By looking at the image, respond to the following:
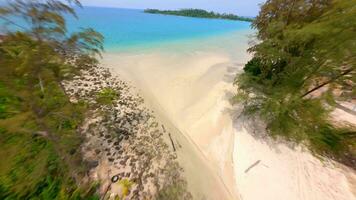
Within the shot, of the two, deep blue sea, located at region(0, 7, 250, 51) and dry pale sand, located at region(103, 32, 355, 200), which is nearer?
dry pale sand, located at region(103, 32, 355, 200)

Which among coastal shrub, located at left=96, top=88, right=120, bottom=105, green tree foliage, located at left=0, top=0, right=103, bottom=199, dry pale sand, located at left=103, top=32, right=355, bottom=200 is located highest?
green tree foliage, located at left=0, top=0, right=103, bottom=199

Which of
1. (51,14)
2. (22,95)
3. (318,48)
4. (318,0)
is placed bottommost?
(318,48)

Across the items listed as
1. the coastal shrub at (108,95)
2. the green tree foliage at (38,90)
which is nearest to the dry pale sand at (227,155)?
the coastal shrub at (108,95)

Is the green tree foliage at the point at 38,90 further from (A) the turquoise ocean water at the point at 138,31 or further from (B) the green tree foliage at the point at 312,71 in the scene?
(B) the green tree foliage at the point at 312,71

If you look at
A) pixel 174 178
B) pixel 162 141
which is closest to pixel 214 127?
pixel 162 141

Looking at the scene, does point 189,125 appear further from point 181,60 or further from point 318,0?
point 181,60

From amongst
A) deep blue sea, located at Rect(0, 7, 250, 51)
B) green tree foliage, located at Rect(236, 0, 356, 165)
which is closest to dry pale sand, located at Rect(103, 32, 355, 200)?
green tree foliage, located at Rect(236, 0, 356, 165)

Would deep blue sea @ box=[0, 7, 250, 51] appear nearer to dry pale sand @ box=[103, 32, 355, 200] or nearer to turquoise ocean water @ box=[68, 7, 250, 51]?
turquoise ocean water @ box=[68, 7, 250, 51]
